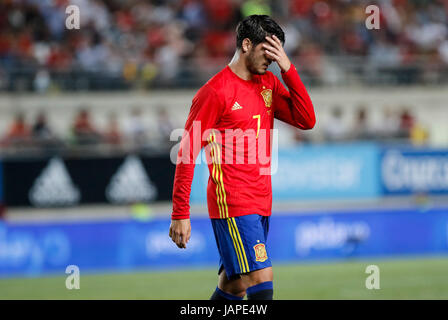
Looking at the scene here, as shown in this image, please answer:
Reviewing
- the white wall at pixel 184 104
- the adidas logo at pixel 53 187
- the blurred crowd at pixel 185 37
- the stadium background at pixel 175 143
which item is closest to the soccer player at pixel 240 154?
the stadium background at pixel 175 143

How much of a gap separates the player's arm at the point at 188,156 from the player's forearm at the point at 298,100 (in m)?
0.60

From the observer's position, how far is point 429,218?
50.1ft

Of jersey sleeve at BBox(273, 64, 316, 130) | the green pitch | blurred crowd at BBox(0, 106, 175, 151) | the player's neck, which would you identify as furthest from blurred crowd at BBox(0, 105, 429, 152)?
the player's neck

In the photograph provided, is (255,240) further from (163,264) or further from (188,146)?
(163,264)

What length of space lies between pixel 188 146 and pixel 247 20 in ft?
3.33

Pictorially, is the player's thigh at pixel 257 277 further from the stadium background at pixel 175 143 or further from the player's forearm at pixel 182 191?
the stadium background at pixel 175 143

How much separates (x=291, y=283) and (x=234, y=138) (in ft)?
20.3

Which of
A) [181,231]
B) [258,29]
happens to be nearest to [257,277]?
[181,231]

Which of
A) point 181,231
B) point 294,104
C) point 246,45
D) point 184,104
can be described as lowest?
point 181,231

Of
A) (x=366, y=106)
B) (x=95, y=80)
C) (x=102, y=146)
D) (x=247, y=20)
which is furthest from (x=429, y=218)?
(x=247, y=20)

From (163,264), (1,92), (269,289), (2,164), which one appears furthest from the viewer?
(1,92)

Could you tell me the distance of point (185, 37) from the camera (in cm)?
1977

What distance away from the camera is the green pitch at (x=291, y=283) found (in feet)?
34.5

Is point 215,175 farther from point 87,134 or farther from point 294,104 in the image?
point 87,134
